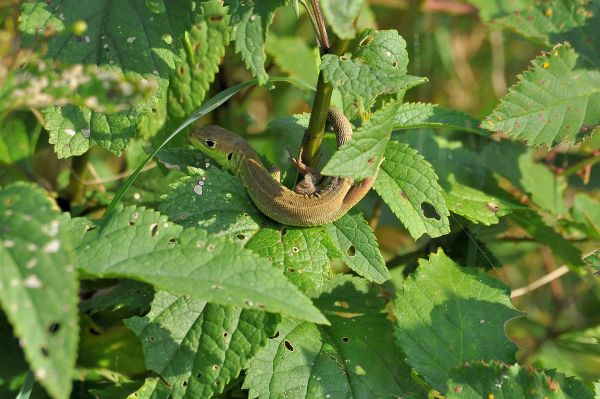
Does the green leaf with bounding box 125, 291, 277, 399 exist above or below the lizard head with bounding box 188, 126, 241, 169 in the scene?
below

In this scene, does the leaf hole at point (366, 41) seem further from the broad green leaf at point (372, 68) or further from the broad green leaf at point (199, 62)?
the broad green leaf at point (199, 62)

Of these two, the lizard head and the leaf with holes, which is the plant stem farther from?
the leaf with holes

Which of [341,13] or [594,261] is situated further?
[594,261]

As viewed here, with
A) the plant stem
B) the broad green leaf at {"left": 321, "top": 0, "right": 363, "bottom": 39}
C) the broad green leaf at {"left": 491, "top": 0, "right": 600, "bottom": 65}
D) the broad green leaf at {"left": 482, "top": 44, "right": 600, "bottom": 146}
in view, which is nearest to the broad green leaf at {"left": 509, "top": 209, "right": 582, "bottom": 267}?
the broad green leaf at {"left": 482, "top": 44, "right": 600, "bottom": 146}

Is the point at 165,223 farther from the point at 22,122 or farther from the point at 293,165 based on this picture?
the point at 22,122

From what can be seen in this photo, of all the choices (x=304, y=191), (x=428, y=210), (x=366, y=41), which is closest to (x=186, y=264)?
(x=304, y=191)

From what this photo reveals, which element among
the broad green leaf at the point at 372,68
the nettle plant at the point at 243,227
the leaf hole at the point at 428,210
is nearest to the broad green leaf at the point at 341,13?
the nettle plant at the point at 243,227

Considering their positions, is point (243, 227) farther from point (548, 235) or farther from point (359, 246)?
point (548, 235)
